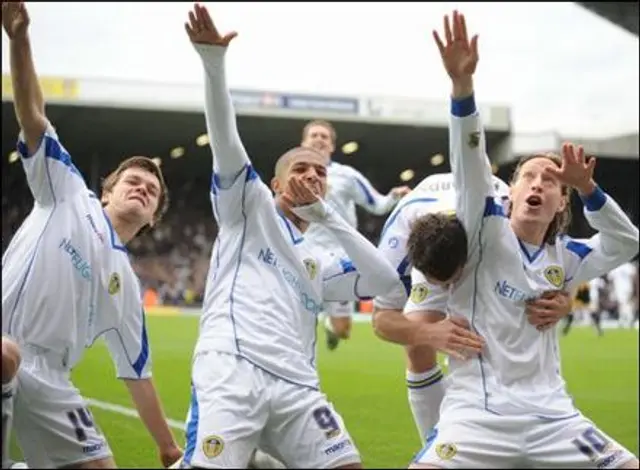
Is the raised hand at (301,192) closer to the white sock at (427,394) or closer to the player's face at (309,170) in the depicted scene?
the player's face at (309,170)

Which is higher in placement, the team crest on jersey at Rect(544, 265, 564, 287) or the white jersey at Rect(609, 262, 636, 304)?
the team crest on jersey at Rect(544, 265, 564, 287)

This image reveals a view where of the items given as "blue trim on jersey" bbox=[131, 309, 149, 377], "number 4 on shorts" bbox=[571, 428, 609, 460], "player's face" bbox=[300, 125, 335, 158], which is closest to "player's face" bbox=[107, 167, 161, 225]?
"blue trim on jersey" bbox=[131, 309, 149, 377]

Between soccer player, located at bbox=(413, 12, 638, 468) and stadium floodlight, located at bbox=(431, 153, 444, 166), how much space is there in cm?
2832

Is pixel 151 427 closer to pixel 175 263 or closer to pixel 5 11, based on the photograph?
pixel 5 11

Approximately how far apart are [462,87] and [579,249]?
37.8 inches

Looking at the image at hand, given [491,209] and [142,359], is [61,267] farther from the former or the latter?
[491,209]

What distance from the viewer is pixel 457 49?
347cm

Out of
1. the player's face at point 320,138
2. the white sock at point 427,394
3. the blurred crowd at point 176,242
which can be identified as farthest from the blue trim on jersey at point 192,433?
the blurred crowd at point 176,242

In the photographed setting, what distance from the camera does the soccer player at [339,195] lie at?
23.8 feet

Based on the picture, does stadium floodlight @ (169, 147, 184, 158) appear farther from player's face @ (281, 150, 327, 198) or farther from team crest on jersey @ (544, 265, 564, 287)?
team crest on jersey @ (544, 265, 564, 287)

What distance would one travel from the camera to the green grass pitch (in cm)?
691

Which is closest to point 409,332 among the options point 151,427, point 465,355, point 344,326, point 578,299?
point 465,355

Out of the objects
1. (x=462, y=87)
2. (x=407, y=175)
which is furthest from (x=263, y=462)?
(x=407, y=175)

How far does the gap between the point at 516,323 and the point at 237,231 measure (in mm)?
1132
